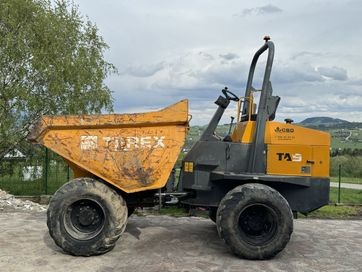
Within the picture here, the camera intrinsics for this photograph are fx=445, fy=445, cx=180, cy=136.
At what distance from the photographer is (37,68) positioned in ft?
47.2

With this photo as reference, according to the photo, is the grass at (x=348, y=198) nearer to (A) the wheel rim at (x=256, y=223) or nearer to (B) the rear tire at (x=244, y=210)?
(A) the wheel rim at (x=256, y=223)

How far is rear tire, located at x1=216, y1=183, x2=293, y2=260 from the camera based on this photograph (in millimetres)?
6227

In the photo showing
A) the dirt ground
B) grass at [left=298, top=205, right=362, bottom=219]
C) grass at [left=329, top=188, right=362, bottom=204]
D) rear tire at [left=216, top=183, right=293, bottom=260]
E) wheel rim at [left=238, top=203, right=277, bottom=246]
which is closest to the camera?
the dirt ground

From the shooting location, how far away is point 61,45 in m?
15.1

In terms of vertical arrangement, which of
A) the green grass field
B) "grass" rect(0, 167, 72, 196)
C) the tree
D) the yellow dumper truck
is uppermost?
the tree

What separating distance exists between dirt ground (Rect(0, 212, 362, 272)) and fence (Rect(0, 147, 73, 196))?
3.85 m

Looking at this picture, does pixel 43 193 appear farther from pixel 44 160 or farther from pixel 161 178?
pixel 161 178

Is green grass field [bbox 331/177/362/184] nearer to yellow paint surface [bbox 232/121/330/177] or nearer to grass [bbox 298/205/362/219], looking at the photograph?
grass [bbox 298/205/362/219]

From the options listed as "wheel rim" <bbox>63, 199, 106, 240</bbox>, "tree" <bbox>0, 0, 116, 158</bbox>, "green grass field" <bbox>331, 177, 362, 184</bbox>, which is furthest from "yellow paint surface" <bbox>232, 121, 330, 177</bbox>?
"green grass field" <bbox>331, 177, 362, 184</bbox>

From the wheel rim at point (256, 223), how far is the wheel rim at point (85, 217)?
6.72ft

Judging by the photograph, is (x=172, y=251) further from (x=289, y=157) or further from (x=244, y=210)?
(x=289, y=157)

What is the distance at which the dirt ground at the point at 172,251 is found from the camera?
5938 mm

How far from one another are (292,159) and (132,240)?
112 inches

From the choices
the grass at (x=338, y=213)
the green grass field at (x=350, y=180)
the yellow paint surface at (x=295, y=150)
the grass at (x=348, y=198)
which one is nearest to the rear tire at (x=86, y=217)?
the yellow paint surface at (x=295, y=150)
